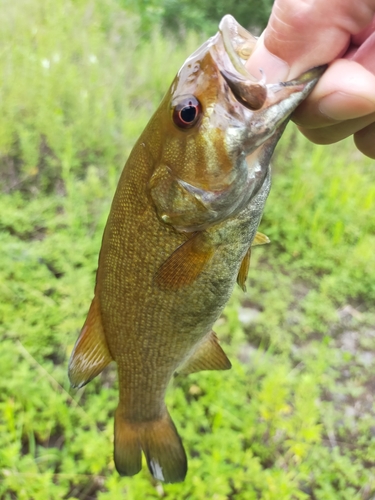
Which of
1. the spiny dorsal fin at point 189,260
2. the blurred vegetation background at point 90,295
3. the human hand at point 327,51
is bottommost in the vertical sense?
the blurred vegetation background at point 90,295

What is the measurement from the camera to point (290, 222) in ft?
10.5

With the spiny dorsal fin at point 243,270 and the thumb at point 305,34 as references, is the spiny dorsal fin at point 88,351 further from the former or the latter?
the thumb at point 305,34

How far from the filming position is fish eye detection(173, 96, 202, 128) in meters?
0.85

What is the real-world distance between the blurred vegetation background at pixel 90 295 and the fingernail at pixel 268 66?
1371 mm

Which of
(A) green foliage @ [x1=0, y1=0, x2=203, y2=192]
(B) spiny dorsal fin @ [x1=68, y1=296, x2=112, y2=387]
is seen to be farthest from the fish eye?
(A) green foliage @ [x1=0, y1=0, x2=203, y2=192]

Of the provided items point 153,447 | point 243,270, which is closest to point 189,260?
point 243,270

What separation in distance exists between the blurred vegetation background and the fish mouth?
1.36m

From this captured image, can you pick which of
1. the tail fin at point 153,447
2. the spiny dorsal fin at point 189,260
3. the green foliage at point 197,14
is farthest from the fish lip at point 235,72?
the green foliage at point 197,14

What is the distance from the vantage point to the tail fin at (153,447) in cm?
132

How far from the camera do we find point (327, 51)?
0.83 metres

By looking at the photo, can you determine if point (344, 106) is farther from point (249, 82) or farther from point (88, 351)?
point (88, 351)

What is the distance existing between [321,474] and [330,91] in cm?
179

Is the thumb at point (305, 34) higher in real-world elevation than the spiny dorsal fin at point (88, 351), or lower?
higher

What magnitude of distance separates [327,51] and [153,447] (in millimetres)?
1233
